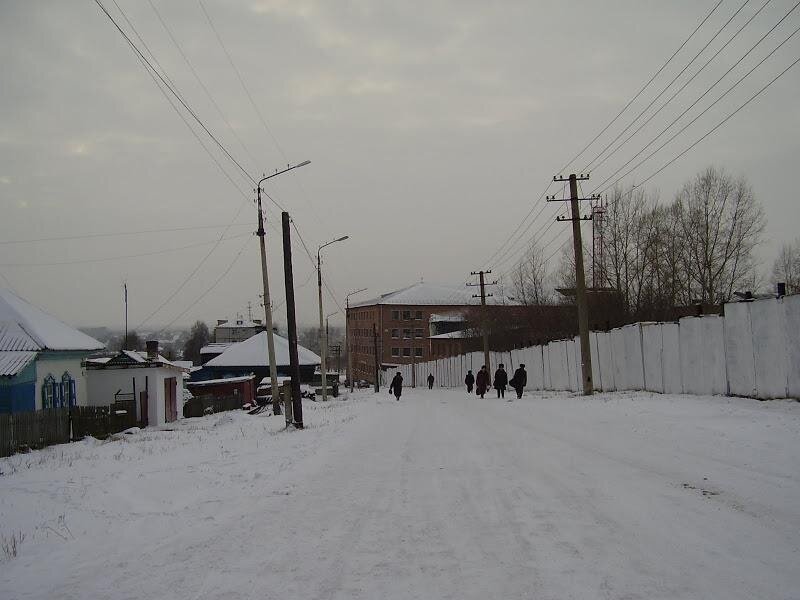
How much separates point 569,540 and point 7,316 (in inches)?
1065

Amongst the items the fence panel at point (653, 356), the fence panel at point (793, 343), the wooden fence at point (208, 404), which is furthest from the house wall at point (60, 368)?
the fence panel at point (793, 343)

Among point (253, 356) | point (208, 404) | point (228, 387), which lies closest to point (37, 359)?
point (208, 404)

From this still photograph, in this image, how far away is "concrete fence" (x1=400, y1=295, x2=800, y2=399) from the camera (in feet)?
47.3

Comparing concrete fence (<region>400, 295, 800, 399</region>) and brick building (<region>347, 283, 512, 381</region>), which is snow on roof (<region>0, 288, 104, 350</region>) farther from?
brick building (<region>347, 283, 512, 381</region>)

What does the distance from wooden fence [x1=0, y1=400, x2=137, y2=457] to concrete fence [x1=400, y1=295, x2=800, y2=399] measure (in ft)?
60.6

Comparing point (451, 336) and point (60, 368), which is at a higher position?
point (451, 336)

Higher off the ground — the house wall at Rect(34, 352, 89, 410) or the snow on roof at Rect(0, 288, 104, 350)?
the snow on roof at Rect(0, 288, 104, 350)

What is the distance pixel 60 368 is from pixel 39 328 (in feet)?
6.07

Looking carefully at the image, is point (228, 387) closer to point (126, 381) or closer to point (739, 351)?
point (126, 381)

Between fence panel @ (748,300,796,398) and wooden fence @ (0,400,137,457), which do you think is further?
wooden fence @ (0,400,137,457)

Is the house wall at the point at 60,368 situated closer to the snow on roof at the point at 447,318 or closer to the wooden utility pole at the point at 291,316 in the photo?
the wooden utility pole at the point at 291,316

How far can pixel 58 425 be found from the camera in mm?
20172

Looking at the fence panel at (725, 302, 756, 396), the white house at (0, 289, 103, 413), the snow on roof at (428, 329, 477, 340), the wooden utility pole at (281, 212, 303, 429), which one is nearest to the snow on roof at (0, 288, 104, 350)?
the white house at (0, 289, 103, 413)

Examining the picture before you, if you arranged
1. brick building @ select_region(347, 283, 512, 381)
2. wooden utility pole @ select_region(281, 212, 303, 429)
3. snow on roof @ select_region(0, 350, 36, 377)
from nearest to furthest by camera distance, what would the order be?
wooden utility pole @ select_region(281, 212, 303, 429) < snow on roof @ select_region(0, 350, 36, 377) < brick building @ select_region(347, 283, 512, 381)
